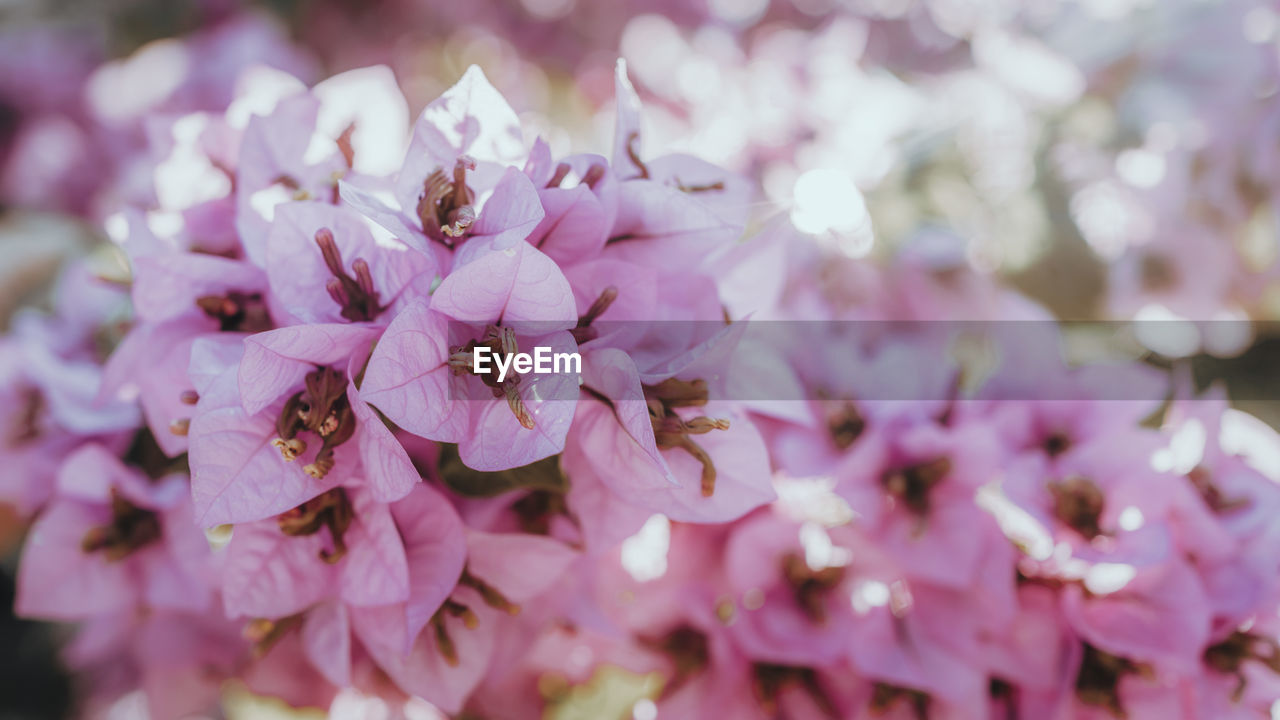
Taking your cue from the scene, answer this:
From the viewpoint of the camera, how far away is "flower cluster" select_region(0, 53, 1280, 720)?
39 centimetres

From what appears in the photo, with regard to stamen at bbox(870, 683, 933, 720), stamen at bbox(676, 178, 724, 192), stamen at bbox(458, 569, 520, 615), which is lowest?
stamen at bbox(870, 683, 933, 720)

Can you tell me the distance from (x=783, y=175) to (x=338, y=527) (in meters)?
0.63

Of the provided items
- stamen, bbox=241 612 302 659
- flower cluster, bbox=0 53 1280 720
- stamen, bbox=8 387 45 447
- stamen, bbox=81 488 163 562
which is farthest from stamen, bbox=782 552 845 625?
stamen, bbox=8 387 45 447

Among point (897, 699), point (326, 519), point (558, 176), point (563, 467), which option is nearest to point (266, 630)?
point (326, 519)

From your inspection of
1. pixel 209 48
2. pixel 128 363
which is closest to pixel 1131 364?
pixel 128 363

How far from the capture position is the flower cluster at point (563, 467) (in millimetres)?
390

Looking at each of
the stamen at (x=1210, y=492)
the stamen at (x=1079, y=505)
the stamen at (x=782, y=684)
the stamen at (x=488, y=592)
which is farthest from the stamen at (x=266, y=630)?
the stamen at (x=1210, y=492)

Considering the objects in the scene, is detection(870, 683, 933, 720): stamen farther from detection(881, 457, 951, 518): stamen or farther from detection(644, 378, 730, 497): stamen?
detection(644, 378, 730, 497): stamen

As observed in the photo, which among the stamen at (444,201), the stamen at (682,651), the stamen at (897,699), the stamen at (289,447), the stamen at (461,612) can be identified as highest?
the stamen at (444,201)

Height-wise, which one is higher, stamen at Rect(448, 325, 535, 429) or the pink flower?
stamen at Rect(448, 325, 535, 429)

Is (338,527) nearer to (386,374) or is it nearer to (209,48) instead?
(386,374)

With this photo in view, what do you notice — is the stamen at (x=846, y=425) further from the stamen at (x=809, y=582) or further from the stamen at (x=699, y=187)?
the stamen at (x=699, y=187)

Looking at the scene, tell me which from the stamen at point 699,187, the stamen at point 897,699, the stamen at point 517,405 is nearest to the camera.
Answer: the stamen at point 517,405
